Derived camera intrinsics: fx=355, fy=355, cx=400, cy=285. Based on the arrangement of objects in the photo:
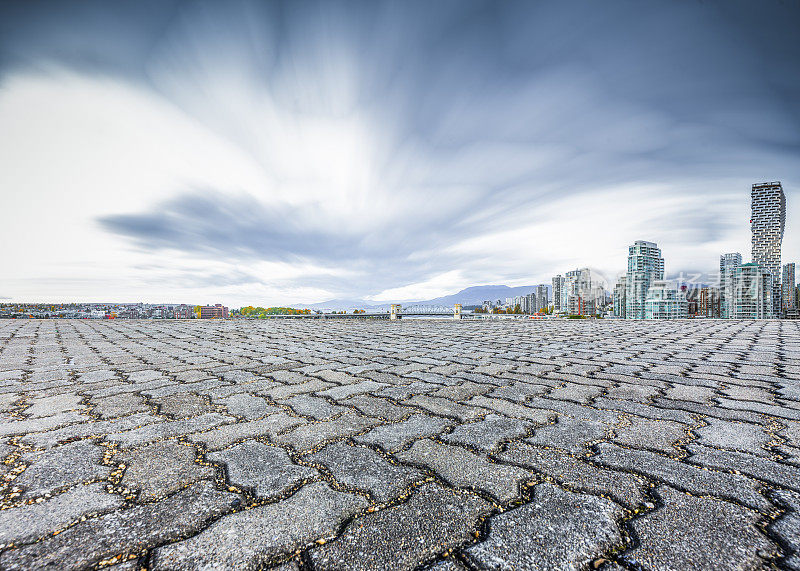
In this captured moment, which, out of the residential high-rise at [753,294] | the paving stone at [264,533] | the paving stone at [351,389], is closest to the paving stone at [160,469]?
the paving stone at [264,533]

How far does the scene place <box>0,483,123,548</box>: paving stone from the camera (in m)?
0.96

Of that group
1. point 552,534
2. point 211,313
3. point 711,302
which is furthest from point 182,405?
point 711,302

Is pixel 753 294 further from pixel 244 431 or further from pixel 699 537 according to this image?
pixel 244 431

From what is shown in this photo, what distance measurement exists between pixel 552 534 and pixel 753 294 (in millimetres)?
24396

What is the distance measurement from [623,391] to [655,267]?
33.0 m

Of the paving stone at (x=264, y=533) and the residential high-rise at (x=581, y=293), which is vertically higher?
the residential high-rise at (x=581, y=293)

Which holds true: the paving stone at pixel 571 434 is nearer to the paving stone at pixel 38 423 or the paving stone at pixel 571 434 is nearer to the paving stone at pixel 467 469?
the paving stone at pixel 467 469

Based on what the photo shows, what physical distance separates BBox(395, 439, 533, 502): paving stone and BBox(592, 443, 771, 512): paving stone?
0.41m

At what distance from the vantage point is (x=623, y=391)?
242 cm

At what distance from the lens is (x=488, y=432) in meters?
1.68

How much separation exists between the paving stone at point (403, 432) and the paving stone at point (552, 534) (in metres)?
0.59

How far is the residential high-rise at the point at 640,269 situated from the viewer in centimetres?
2013

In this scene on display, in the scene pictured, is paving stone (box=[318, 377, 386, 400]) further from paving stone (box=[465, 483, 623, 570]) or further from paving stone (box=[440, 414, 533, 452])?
paving stone (box=[465, 483, 623, 570])

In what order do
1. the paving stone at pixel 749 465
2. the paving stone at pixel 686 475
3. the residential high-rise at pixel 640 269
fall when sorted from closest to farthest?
the paving stone at pixel 686 475, the paving stone at pixel 749 465, the residential high-rise at pixel 640 269
